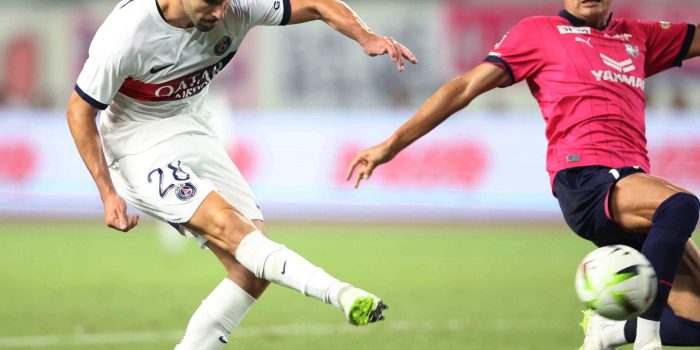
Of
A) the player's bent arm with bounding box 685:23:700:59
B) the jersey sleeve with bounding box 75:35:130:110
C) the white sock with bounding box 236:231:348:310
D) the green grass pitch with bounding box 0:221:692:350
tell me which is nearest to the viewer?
the white sock with bounding box 236:231:348:310

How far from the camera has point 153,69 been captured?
5527 mm

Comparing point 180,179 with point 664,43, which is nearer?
point 180,179

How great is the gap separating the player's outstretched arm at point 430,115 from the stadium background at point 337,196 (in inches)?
78.5

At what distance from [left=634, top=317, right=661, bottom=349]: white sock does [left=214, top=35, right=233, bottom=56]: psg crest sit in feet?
8.63

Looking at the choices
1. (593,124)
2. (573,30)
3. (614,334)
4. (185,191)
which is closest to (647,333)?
(614,334)

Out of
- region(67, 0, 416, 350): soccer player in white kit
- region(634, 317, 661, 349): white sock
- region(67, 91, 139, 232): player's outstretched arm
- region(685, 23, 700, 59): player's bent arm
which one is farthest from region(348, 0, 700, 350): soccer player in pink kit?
region(67, 91, 139, 232): player's outstretched arm

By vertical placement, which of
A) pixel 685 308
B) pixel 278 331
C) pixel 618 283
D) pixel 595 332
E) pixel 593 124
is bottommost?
pixel 278 331

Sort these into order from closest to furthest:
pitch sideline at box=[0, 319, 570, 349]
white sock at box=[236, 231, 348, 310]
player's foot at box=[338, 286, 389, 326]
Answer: player's foot at box=[338, 286, 389, 326] < white sock at box=[236, 231, 348, 310] < pitch sideline at box=[0, 319, 570, 349]

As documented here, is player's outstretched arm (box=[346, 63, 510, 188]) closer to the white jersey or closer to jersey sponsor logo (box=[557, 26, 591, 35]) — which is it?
jersey sponsor logo (box=[557, 26, 591, 35])

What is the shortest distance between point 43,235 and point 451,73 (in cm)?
885

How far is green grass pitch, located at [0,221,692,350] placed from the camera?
24.8ft

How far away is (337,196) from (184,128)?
11.6 meters

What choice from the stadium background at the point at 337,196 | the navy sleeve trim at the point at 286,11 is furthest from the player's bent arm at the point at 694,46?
the navy sleeve trim at the point at 286,11

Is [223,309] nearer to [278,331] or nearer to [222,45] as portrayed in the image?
[222,45]
